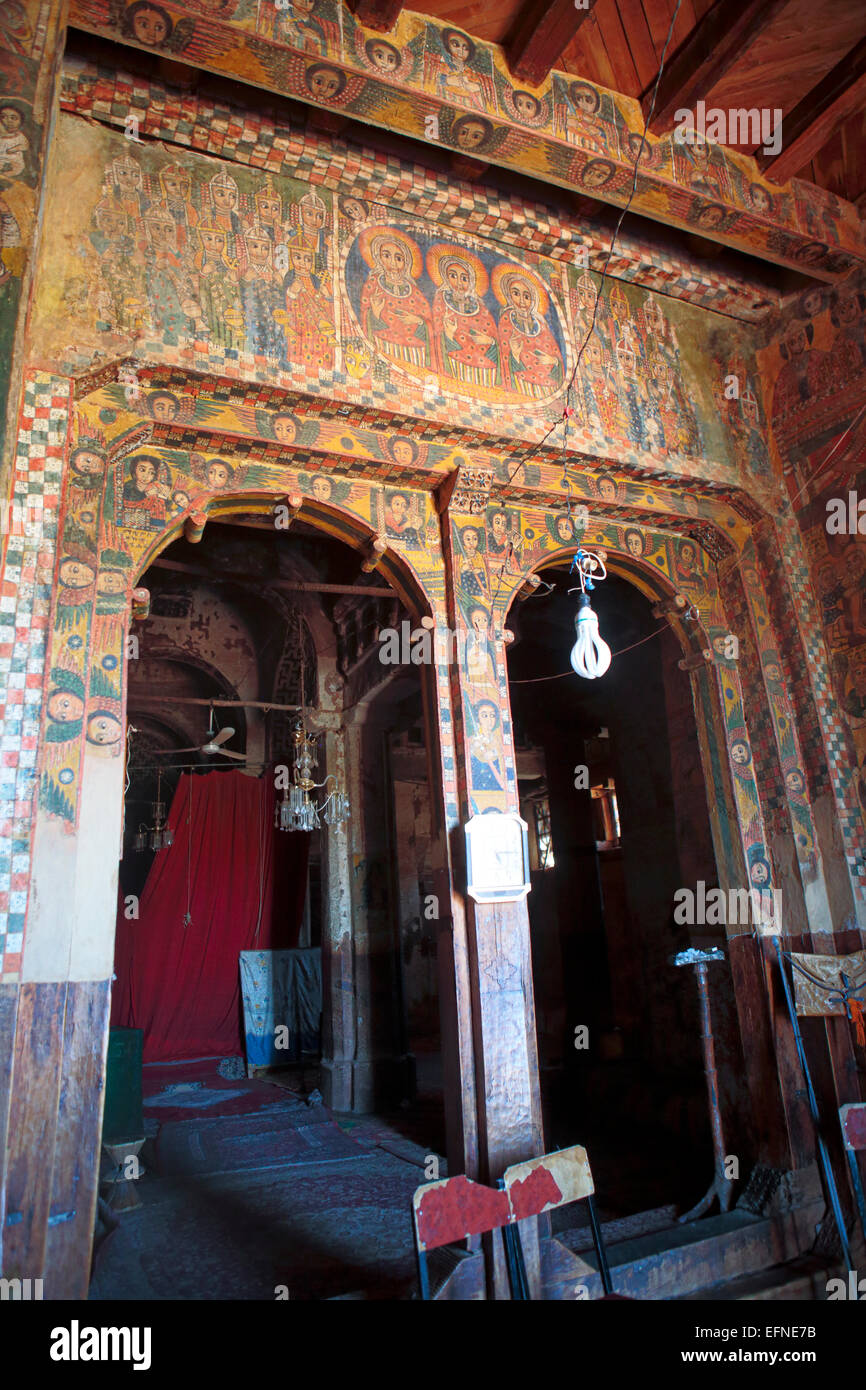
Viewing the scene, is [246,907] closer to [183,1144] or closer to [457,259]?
[183,1144]

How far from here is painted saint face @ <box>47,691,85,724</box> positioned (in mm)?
4000

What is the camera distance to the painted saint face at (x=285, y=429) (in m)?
4.95

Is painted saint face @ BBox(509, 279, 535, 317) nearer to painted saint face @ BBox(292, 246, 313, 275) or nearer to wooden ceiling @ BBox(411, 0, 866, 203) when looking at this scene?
wooden ceiling @ BBox(411, 0, 866, 203)

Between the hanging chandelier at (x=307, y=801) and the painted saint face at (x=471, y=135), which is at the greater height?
the painted saint face at (x=471, y=135)

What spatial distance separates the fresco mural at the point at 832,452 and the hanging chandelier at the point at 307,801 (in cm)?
505

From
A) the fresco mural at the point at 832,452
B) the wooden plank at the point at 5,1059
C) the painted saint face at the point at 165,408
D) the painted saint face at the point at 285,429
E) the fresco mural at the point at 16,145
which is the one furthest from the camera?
the fresco mural at the point at 832,452

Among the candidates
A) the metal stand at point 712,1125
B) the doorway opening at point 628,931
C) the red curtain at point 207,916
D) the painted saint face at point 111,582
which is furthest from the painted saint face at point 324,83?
the red curtain at point 207,916

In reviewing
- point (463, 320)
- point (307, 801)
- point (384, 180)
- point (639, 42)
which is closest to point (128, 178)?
point (384, 180)

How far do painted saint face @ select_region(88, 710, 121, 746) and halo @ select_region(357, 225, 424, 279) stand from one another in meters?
3.46

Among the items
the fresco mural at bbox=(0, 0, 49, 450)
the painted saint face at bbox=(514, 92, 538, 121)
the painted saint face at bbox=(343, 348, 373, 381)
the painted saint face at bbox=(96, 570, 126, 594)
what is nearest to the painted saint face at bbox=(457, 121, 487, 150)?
the painted saint face at bbox=(514, 92, 538, 121)

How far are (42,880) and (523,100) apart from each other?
542 cm

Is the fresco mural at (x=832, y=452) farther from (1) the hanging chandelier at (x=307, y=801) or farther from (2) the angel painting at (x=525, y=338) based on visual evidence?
(1) the hanging chandelier at (x=307, y=801)

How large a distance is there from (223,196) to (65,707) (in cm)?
340

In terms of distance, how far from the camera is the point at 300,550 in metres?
9.34
